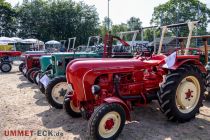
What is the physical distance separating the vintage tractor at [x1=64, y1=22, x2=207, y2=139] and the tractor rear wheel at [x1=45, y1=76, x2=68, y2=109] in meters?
→ 1.00

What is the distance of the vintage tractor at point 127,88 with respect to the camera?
4.08 m

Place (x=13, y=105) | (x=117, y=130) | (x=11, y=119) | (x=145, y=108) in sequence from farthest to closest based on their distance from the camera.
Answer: (x=13, y=105) < (x=145, y=108) < (x=11, y=119) < (x=117, y=130)

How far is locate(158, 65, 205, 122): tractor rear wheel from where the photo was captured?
473cm

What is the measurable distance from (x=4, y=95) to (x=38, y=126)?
3.50 metres

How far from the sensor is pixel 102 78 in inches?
177

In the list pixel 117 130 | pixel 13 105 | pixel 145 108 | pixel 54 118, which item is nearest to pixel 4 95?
pixel 13 105

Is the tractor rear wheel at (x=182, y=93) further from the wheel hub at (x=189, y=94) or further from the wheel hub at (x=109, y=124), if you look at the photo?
the wheel hub at (x=109, y=124)

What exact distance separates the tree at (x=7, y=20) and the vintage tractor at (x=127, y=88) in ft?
124

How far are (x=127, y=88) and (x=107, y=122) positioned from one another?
976 millimetres

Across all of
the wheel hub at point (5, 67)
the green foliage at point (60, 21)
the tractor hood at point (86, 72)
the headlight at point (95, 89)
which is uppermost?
the green foliage at point (60, 21)

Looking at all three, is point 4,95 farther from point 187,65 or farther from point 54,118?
point 187,65

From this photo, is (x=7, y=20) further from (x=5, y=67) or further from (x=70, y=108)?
(x=70, y=108)

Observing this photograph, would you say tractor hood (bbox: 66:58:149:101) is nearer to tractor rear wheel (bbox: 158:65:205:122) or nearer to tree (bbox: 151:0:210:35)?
tractor rear wheel (bbox: 158:65:205:122)

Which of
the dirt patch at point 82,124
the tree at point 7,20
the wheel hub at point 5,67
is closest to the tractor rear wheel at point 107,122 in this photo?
the dirt patch at point 82,124
